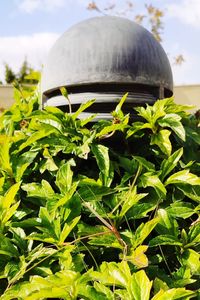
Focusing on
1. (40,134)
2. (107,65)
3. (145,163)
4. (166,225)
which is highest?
(107,65)

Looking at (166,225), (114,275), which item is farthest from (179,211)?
(114,275)

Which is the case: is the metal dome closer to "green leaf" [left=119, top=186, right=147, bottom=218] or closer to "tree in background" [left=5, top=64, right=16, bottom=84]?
"green leaf" [left=119, top=186, right=147, bottom=218]

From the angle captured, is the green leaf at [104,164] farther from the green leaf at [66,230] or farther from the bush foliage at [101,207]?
the green leaf at [66,230]

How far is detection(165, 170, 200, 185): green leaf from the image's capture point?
1.98 m

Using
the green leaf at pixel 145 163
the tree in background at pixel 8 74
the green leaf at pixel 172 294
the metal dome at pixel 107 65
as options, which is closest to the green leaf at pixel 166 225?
the green leaf at pixel 145 163

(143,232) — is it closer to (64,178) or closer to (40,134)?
(64,178)

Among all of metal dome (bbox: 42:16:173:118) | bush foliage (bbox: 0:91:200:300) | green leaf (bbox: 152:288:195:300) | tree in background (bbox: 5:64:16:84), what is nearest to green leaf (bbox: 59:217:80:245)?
bush foliage (bbox: 0:91:200:300)

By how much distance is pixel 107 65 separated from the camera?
2328mm

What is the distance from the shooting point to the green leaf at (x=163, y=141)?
81.9 inches

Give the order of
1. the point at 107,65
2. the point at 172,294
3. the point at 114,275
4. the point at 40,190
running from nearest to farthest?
the point at 172,294 < the point at 114,275 < the point at 40,190 < the point at 107,65

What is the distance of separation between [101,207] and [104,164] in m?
0.20

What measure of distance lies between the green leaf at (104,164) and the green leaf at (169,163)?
224mm

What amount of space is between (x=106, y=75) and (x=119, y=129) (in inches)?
12.4

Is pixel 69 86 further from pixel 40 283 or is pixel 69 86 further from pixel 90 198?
pixel 40 283
